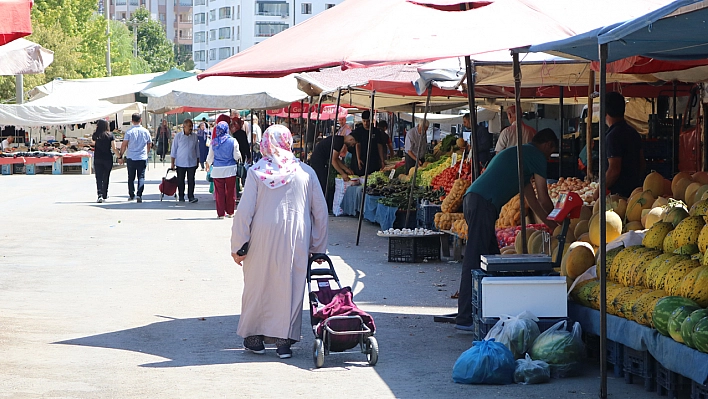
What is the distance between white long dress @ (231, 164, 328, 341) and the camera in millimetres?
7738

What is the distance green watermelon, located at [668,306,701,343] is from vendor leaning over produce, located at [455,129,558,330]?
2.60 metres

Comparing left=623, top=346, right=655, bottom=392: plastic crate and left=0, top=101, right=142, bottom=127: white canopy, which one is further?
left=0, top=101, right=142, bottom=127: white canopy

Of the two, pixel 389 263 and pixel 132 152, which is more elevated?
pixel 132 152

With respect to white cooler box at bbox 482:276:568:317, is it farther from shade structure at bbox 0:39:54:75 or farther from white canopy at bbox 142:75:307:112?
white canopy at bbox 142:75:307:112

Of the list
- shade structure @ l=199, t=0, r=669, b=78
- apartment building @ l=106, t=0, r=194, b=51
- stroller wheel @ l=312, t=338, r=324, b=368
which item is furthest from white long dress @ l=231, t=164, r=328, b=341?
apartment building @ l=106, t=0, r=194, b=51

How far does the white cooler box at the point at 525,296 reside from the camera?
752 cm

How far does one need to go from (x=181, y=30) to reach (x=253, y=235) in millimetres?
174145

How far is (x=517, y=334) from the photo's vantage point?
7.20 metres

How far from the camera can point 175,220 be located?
65.5 ft

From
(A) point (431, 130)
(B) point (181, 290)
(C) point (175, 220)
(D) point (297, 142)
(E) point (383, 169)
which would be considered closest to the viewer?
(B) point (181, 290)

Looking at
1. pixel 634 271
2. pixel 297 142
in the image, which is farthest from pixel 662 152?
pixel 297 142

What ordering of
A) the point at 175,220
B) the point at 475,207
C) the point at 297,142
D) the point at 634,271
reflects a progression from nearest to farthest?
the point at 634,271, the point at 475,207, the point at 175,220, the point at 297,142

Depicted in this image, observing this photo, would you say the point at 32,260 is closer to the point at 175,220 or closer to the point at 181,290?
the point at 181,290

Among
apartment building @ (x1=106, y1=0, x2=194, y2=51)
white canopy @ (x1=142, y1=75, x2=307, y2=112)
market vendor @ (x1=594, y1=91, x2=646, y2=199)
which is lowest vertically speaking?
market vendor @ (x1=594, y1=91, x2=646, y2=199)
